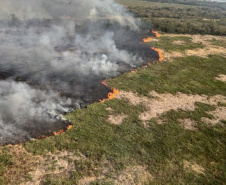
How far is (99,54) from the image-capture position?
2802 cm

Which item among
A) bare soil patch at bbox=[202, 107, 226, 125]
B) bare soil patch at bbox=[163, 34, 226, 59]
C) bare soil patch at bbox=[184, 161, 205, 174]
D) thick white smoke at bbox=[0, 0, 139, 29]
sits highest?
thick white smoke at bbox=[0, 0, 139, 29]

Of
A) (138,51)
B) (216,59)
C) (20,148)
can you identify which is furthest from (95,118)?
(216,59)

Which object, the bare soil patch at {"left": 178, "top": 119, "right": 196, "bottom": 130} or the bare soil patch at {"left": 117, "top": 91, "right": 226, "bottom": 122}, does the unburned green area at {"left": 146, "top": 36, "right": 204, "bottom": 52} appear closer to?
the bare soil patch at {"left": 117, "top": 91, "right": 226, "bottom": 122}

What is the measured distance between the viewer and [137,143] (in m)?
14.2

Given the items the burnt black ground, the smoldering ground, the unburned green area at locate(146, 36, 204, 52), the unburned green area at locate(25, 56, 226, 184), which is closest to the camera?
the unburned green area at locate(25, 56, 226, 184)

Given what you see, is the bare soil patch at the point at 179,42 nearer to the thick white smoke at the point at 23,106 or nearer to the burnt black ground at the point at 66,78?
the burnt black ground at the point at 66,78

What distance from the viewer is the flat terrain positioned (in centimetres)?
1172

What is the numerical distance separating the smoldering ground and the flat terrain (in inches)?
60.4

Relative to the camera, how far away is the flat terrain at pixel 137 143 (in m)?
11.7

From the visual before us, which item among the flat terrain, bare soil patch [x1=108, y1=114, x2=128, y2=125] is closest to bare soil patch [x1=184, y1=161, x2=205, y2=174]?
the flat terrain

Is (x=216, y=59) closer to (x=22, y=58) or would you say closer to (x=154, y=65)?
(x=154, y=65)

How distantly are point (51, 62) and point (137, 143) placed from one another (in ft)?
49.8

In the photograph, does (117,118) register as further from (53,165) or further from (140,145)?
(53,165)

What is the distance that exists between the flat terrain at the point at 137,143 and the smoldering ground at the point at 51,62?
1534 millimetres
